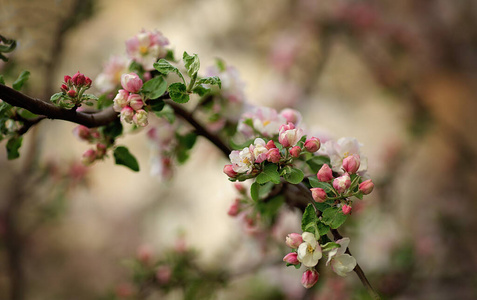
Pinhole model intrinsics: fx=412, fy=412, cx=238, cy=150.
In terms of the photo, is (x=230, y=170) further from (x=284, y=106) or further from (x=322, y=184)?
(x=284, y=106)

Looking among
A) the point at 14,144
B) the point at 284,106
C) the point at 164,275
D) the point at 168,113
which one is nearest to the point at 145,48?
the point at 168,113

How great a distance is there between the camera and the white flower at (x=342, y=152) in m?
0.52

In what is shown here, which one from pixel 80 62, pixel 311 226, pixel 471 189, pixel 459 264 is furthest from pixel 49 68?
pixel 471 189

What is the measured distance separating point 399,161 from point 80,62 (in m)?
1.36

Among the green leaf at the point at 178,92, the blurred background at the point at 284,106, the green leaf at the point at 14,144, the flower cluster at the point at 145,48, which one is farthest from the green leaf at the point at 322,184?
the blurred background at the point at 284,106

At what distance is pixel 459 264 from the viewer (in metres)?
1.41

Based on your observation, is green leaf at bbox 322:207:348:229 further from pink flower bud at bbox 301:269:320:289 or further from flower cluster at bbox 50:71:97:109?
flower cluster at bbox 50:71:97:109

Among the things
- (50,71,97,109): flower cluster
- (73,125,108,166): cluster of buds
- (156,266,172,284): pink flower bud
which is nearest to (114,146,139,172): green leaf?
(73,125,108,166): cluster of buds

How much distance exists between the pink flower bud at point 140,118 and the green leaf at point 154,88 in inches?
1.4

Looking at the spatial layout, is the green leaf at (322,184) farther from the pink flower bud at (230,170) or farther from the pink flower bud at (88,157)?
the pink flower bud at (88,157)

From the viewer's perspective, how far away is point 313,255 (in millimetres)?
443

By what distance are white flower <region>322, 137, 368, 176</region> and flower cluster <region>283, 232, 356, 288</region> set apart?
0.11 metres

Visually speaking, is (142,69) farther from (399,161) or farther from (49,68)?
(399,161)

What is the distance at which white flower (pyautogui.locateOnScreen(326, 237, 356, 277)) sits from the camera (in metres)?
0.45
